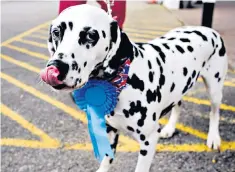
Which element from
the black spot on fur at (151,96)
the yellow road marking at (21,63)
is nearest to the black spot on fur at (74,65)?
the black spot on fur at (151,96)

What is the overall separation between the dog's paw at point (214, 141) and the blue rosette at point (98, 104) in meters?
1.16

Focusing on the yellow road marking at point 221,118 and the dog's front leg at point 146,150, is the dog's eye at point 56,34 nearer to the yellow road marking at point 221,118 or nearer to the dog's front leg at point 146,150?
the dog's front leg at point 146,150

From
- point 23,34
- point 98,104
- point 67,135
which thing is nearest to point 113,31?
point 98,104

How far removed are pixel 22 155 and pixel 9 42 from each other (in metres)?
3.87

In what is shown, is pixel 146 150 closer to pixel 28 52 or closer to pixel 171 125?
pixel 171 125

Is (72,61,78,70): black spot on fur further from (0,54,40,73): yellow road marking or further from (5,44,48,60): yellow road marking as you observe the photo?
(5,44,48,60): yellow road marking

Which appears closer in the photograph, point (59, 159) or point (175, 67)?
point (175, 67)

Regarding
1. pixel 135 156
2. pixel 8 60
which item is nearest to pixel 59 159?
pixel 135 156

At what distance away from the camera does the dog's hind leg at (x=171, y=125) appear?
3461 mm

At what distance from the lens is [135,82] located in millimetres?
2279

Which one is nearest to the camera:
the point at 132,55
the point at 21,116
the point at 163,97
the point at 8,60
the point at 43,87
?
the point at 132,55

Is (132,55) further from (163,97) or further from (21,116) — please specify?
(21,116)

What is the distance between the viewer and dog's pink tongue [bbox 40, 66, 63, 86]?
1.76m

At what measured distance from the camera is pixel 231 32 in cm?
663
